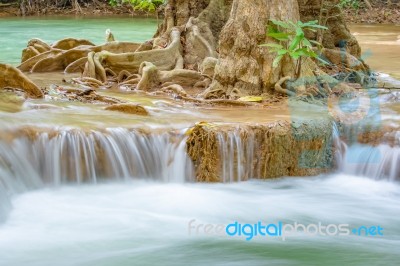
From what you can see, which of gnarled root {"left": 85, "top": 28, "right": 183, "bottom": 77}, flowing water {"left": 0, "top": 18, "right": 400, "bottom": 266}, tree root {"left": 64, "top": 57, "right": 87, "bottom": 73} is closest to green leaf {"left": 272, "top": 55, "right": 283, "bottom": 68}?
flowing water {"left": 0, "top": 18, "right": 400, "bottom": 266}

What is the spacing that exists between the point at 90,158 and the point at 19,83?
8.31 ft

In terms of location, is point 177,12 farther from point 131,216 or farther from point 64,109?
point 131,216

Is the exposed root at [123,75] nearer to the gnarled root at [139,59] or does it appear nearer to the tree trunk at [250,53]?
the gnarled root at [139,59]

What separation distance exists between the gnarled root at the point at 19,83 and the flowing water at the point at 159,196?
2.15ft

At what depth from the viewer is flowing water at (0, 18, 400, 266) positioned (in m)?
5.45

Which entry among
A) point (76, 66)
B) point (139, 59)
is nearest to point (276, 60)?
point (139, 59)

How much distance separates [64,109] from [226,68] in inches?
95.9

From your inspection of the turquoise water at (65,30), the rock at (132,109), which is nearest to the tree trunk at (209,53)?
the rock at (132,109)

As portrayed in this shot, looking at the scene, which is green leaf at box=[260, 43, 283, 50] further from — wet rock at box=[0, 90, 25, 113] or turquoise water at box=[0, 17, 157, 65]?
turquoise water at box=[0, 17, 157, 65]

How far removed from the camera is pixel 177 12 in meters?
12.3

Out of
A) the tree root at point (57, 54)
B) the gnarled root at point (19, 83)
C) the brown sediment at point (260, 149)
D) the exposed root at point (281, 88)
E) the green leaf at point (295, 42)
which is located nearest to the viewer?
the brown sediment at point (260, 149)

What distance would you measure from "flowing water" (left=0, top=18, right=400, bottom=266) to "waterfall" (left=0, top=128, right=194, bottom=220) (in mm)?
11

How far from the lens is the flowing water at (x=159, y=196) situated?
545 cm

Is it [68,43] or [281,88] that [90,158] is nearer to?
[281,88]
